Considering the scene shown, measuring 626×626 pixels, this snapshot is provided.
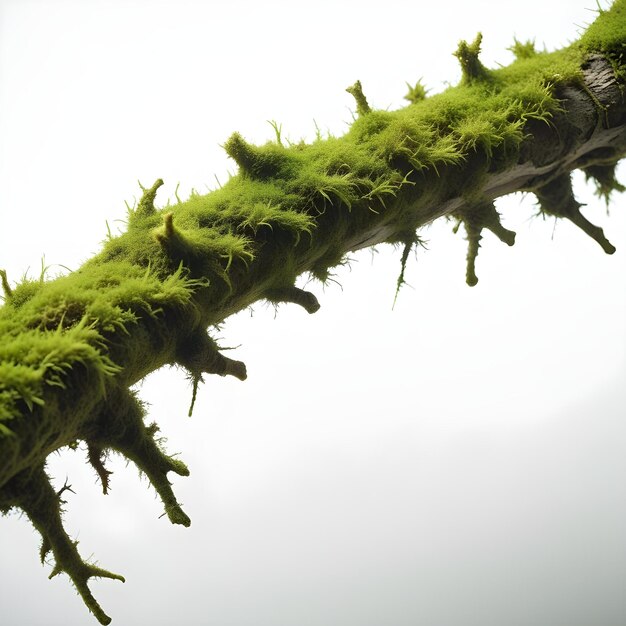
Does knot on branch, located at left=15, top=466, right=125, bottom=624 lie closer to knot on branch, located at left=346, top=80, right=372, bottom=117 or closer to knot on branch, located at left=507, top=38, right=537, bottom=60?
knot on branch, located at left=346, top=80, right=372, bottom=117

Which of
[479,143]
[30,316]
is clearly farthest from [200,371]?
[479,143]

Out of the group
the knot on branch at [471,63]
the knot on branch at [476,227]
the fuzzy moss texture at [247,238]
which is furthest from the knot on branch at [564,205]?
the knot on branch at [471,63]

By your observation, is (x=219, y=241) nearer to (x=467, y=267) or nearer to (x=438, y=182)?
(x=438, y=182)

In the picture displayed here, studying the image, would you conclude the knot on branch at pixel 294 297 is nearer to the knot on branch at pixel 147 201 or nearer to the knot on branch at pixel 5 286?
the knot on branch at pixel 147 201

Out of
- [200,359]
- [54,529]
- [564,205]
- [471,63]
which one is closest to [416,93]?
[471,63]

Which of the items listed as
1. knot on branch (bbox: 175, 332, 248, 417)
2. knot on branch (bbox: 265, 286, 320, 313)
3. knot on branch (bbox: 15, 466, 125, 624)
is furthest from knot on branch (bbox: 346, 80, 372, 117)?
knot on branch (bbox: 15, 466, 125, 624)

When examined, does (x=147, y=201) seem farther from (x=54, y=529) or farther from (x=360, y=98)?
(x=54, y=529)
